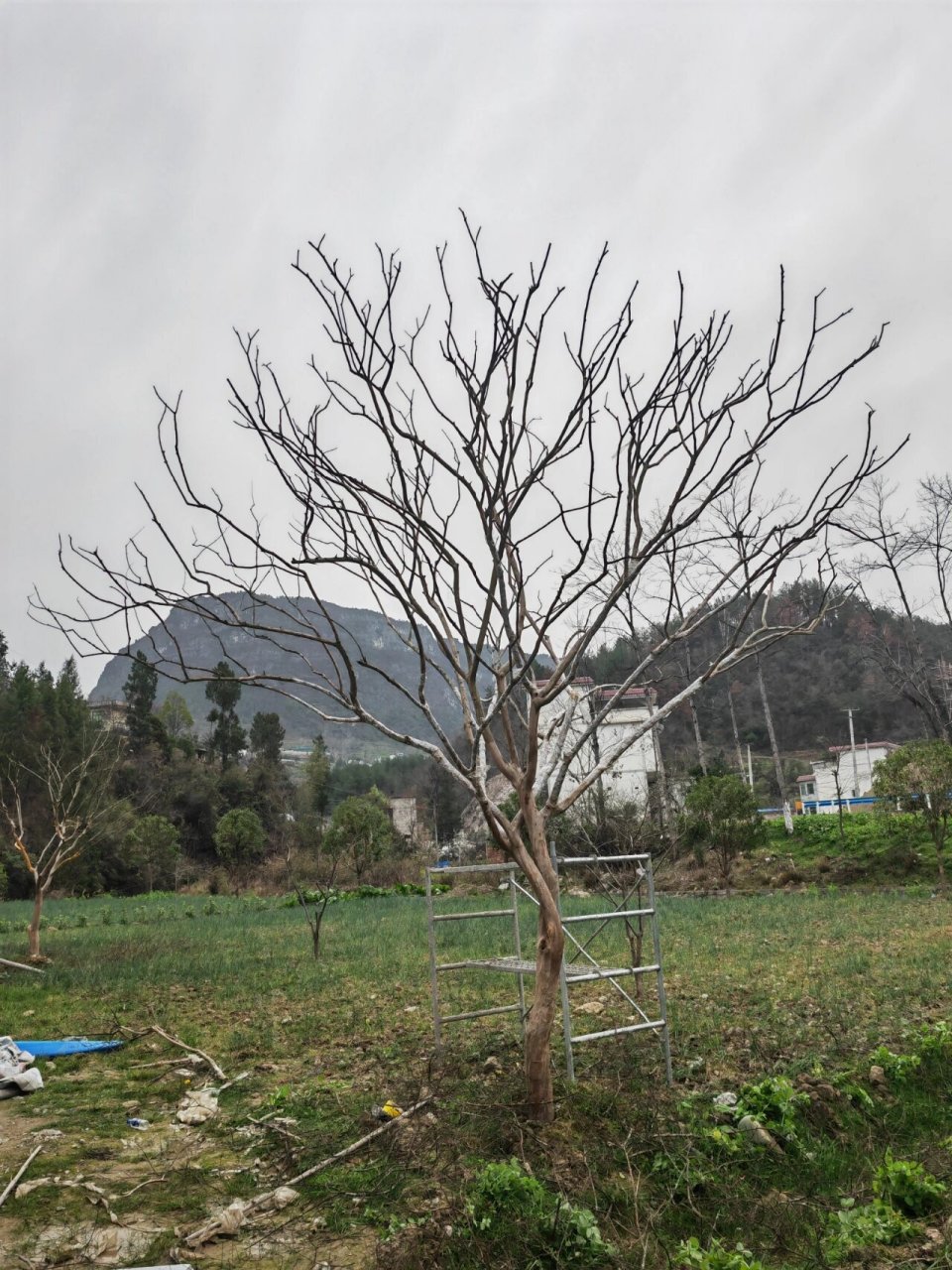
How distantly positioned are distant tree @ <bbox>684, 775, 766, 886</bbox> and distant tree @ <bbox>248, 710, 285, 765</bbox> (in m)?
34.7

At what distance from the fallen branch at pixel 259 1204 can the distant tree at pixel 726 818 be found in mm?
16944

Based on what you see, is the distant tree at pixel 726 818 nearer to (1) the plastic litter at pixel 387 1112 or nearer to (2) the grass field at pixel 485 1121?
(2) the grass field at pixel 485 1121

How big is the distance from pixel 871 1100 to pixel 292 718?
118 metres

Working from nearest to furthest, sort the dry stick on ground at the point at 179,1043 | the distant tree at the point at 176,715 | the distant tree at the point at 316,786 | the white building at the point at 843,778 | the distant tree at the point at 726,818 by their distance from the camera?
the dry stick on ground at the point at 179,1043
the distant tree at the point at 726,818
the white building at the point at 843,778
the distant tree at the point at 316,786
the distant tree at the point at 176,715

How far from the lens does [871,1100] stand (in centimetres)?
481

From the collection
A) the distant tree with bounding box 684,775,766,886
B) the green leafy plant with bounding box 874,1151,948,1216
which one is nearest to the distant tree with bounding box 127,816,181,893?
the distant tree with bounding box 684,775,766,886

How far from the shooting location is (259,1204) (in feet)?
12.4

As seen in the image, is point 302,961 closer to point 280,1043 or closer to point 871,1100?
point 280,1043

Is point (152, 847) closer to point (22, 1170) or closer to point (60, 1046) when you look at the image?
point (60, 1046)

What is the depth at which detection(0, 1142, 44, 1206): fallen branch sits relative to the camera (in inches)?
Result: 154

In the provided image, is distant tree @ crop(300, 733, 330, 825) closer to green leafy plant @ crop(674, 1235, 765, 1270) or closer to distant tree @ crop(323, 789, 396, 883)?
distant tree @ crop(323, 789, 396, 883)

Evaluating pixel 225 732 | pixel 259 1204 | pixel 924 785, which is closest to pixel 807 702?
pixel 924 785

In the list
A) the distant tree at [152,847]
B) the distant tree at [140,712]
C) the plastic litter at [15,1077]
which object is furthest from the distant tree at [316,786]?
the plastic litter at [15,1077]

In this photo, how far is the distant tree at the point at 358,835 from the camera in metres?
30.2
